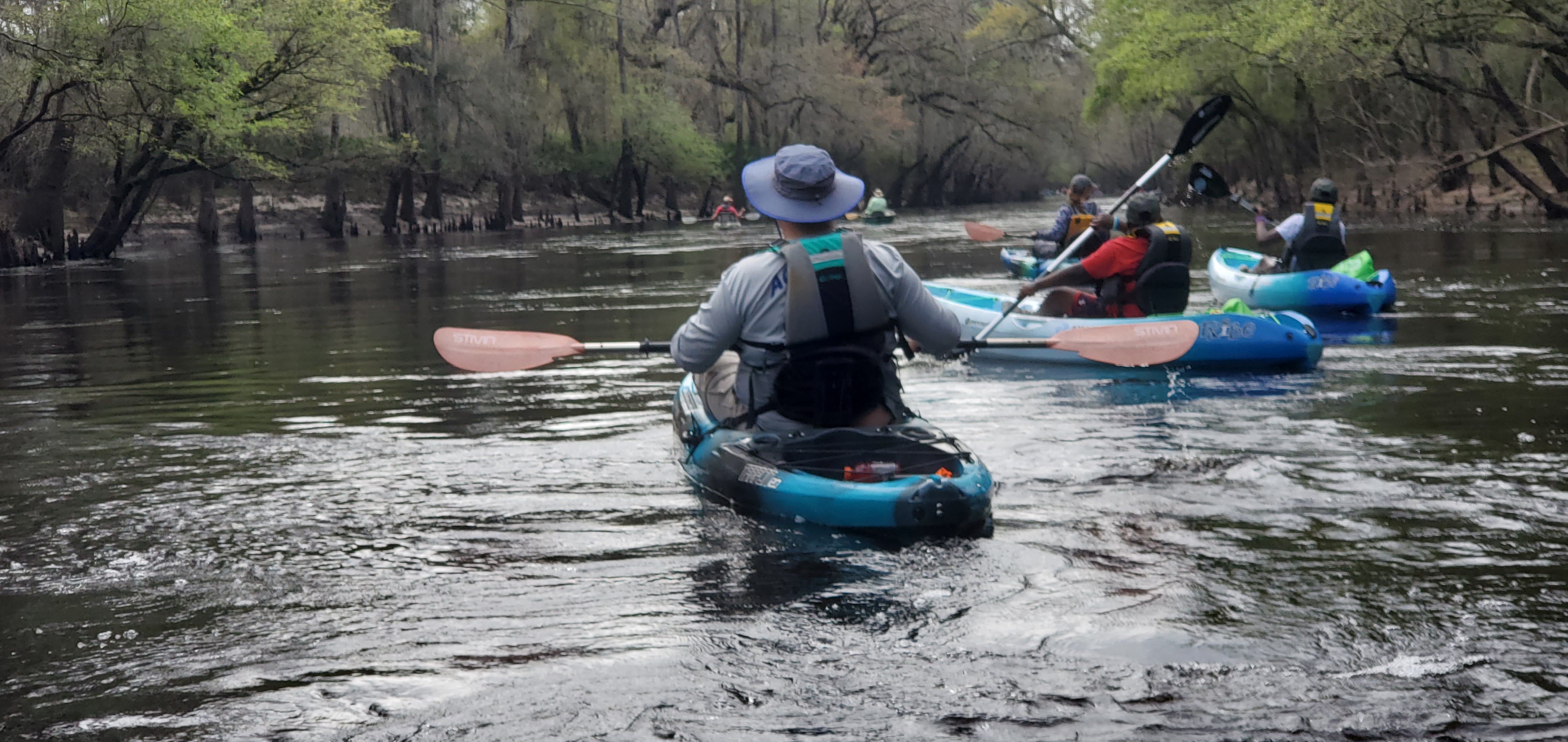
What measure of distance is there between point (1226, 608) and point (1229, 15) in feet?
114

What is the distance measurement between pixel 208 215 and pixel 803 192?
3898 cm

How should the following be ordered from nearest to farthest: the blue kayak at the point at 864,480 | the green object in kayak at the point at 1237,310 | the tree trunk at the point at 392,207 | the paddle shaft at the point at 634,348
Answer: the blue kayak at the point at 864,480, the paddle shaft at the point at 634,348, the green object in kayak at the point at 1237,310, the tree trunk at the point at 392,207

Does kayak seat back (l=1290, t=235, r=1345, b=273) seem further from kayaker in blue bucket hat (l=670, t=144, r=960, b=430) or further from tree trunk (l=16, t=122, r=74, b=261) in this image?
tree trunk (l=16, t=122, r=74, b=261)

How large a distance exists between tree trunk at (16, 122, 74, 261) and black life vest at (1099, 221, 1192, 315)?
26.8 meters

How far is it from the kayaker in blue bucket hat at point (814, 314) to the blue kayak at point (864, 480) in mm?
149

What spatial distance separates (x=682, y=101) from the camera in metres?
50.7

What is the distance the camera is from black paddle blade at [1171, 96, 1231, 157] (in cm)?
1271

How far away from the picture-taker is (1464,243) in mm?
23641

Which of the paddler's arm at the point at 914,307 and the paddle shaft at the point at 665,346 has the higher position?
the paddler's arm at the point at 914,307

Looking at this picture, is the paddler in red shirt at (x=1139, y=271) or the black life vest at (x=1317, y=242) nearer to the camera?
the paddler in red shirt at (x=1139, y=271)

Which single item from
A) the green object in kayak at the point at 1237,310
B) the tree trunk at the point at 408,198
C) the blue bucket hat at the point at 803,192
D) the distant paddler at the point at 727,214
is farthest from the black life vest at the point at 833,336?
the tree trunk at the point at 408,198

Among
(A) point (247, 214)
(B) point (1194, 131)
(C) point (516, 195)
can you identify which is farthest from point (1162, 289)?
(C) point (516, 195)

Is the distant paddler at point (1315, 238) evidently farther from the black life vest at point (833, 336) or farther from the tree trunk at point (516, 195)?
the tree trunk at point (516, 195)

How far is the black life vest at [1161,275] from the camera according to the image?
11117 mm
